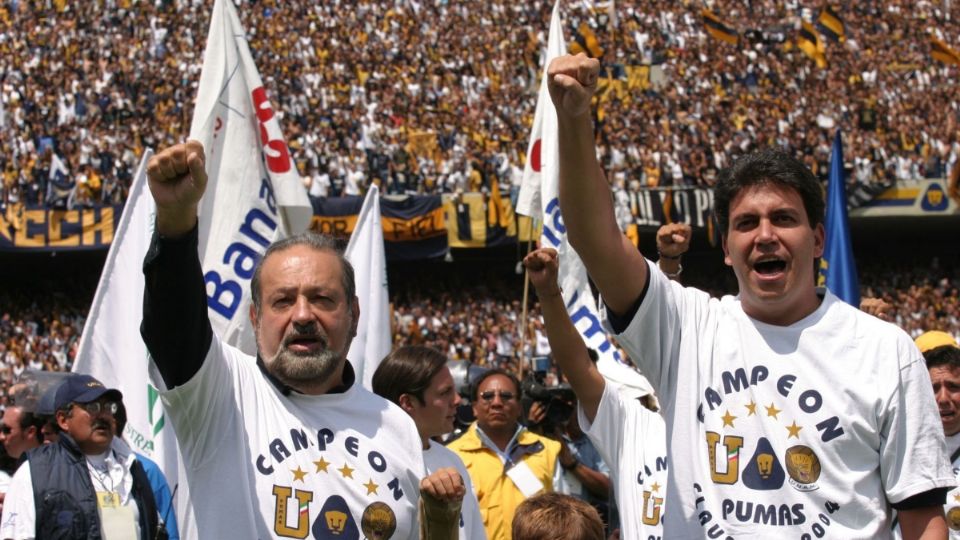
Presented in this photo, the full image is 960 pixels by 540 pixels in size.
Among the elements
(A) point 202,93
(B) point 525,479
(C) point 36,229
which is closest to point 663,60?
(C) point 36,229

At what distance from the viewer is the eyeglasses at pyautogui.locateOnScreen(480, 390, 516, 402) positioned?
559 centimetres

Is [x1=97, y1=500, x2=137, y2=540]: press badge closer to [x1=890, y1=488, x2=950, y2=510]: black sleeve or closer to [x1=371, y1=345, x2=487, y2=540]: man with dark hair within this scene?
[x1=371, y1=345, x2=487, y2=540]: man with dark hair

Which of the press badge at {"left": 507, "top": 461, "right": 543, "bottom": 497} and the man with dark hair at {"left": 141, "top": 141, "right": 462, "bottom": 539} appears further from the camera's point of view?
the press badge at {"left": 507, "top": 461, "right": 543, "bottom": 497}

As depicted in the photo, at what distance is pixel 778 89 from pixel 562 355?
89.3 feet

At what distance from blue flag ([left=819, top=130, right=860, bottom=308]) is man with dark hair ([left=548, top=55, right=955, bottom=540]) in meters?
4.28

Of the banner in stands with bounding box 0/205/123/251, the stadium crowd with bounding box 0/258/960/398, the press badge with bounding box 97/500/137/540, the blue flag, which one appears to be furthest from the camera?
the banner in stands with bounding box 0/205/123/251

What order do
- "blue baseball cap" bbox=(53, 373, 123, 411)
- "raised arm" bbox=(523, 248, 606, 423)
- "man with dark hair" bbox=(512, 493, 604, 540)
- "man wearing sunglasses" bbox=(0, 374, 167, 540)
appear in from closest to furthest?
"raised arm" bbox=(523, 248, 606, 423)
"man with dark hair" bbox=(512, 493, 604, 540)
"man wearing sunglasses" bbox=(0, 374, 167, 540)
"blue baseball cap" bbox=(53, 373, 123, 411)

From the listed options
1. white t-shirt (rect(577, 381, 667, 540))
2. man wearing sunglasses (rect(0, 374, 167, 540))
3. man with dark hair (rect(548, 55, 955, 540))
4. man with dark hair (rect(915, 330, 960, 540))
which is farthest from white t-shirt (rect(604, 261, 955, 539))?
man wearing sunglasses (rect(0, 374, 167, 540))

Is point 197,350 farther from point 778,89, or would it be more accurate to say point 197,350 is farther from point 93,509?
point 778,89

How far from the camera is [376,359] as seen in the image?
6.95m

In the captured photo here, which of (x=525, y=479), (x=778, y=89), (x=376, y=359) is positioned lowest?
(x=525, y=479)

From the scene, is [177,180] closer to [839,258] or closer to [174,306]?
[174,306]

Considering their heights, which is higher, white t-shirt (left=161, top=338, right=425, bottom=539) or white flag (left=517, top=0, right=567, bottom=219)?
white flag (left=517, top=0, right=567, bottom=219)

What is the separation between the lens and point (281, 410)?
2852 millimetres
